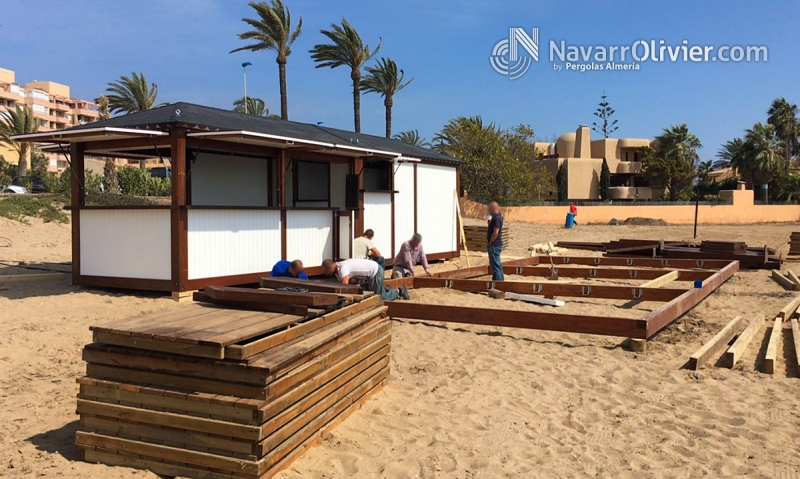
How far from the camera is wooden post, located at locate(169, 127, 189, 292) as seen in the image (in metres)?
9.62

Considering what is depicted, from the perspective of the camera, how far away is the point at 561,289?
995 cm

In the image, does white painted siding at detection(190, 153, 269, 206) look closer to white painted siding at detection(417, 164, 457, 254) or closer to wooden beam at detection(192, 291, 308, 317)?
white painted siding at detection(417, 164, 457, 254)

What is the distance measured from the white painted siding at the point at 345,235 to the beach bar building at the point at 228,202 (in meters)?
0.02

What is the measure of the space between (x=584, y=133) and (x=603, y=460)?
5639 cm

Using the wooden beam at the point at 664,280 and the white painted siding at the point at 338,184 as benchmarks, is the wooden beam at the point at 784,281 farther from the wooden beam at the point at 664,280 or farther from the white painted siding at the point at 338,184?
the white painted siding at the point at 338,184

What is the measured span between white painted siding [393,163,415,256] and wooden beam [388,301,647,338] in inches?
268

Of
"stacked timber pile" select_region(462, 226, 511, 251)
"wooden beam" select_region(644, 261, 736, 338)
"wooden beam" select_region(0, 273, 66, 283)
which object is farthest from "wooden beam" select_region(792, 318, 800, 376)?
"stacked timber pile" select_region(462, 226, 511, 251)

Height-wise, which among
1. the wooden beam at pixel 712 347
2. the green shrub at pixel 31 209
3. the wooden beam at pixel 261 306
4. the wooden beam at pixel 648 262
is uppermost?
the green shrub at pixel 31 209

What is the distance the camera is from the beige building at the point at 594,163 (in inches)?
2160

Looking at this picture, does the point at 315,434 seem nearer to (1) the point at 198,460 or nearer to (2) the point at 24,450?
(1) the point at 198,460

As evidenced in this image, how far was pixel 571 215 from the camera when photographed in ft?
115

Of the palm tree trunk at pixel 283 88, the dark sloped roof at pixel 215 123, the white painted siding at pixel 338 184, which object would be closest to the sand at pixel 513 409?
the dark sloped roof at pixel 215 123

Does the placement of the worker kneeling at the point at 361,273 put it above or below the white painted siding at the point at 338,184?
below

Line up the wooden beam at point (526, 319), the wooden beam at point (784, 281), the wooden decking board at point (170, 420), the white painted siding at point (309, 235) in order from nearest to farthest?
the wooden decking board at point (170, 420), the wooden beam at point (526, 319), the white painted siding at point (309, 235), the wooden beam at point (784, 281)
